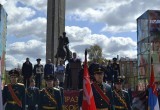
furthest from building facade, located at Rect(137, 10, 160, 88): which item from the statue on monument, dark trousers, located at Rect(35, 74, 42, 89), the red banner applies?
the red banner

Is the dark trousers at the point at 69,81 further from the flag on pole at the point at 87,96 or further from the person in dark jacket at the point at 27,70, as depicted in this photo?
the flag on pole at the point at 87,96

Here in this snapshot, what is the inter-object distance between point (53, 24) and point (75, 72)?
3843 cm

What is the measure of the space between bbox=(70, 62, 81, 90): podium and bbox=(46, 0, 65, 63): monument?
36637mm

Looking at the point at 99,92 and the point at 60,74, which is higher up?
the point at 60,74

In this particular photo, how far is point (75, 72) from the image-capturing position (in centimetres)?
1700

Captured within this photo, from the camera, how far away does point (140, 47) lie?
37094mm

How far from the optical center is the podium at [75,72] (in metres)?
16.8

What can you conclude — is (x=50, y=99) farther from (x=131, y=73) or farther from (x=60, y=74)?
(x=131, y=73)

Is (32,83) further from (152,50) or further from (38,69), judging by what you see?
(152,50)

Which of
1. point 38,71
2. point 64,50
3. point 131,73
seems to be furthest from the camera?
point 131,73

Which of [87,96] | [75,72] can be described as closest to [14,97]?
[87,96]

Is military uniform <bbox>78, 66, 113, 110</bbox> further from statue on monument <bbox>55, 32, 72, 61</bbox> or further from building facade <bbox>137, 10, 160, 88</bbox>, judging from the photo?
building facade <bbox>137, 10, 160, 88</bbox>

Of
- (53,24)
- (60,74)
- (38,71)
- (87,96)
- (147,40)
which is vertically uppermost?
(53,24)

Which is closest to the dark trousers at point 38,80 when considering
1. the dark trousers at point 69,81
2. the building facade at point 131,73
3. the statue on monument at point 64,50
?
the dark trousers at point 69,81
